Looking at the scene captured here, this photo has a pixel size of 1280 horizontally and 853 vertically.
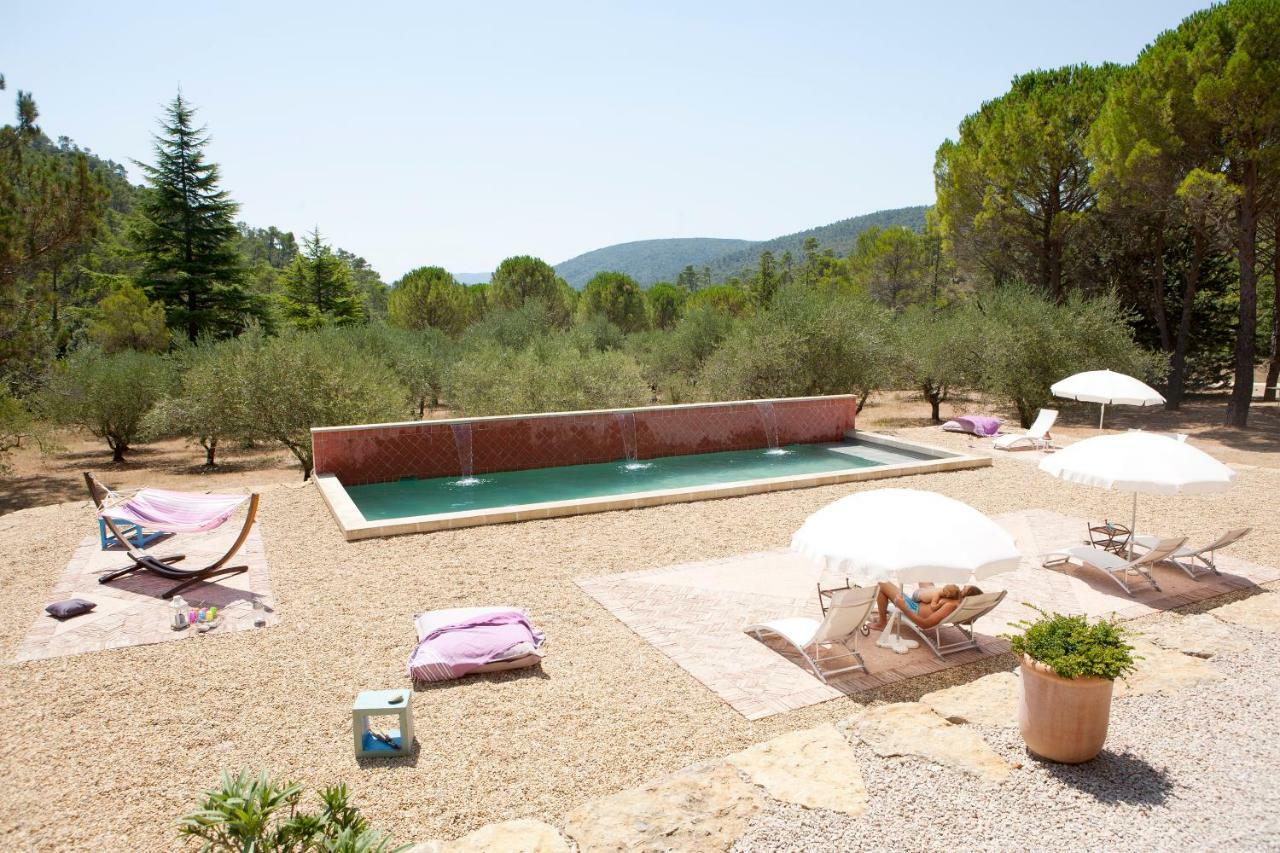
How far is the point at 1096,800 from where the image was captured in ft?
13.3

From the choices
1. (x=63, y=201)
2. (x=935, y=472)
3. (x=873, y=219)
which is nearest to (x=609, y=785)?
(x=935, y=472)

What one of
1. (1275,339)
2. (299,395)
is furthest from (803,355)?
(1275,339)

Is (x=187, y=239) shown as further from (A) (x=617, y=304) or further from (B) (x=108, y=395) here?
(A) (x=617, y=304)

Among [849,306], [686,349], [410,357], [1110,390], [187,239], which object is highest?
[187,239]

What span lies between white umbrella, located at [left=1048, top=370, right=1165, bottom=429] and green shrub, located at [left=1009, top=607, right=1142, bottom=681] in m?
9.96

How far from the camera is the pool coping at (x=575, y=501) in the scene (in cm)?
939

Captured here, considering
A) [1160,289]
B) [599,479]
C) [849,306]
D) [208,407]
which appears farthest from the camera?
[1160,289]

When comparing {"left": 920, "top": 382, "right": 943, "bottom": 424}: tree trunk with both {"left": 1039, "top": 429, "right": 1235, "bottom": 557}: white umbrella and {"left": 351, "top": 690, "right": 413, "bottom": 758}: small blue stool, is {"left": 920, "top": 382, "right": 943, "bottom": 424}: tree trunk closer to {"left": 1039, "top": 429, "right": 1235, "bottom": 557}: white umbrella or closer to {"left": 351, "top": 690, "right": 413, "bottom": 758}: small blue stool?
{"left": 1039, "top": 429, "right": 1235, "bottom": 557}: white umbrella

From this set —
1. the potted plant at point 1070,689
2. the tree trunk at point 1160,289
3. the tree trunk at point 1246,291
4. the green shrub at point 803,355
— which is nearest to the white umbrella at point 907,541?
the potted plant at point 1070,689

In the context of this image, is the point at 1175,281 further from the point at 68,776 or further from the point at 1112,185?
the point at 68,776

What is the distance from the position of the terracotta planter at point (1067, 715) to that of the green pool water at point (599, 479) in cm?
777

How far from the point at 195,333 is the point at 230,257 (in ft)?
11.6

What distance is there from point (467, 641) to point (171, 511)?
404cm

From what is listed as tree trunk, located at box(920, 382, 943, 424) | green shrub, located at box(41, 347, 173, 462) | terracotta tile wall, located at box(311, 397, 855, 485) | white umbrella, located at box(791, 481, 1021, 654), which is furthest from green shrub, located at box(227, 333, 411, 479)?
tree trunk, located at box(920, 382, 943, 424)
